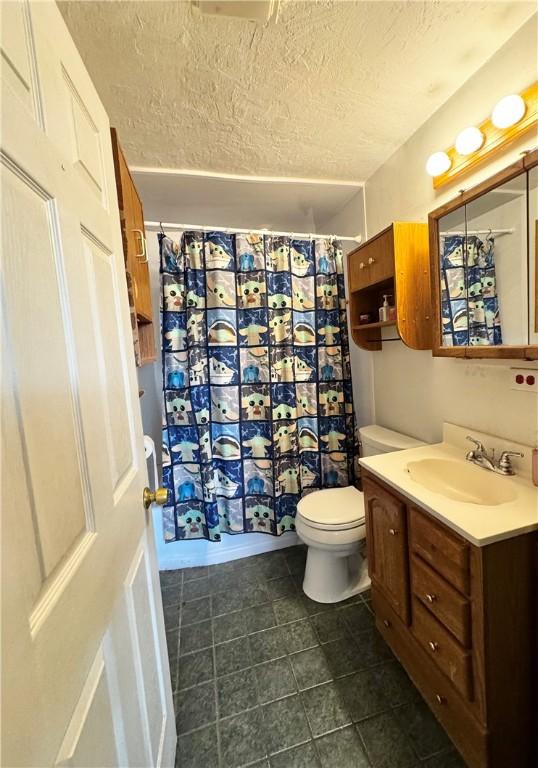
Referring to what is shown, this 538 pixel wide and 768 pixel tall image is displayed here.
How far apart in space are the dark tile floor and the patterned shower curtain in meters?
0.43

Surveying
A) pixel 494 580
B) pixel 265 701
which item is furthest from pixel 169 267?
pixel 265 701

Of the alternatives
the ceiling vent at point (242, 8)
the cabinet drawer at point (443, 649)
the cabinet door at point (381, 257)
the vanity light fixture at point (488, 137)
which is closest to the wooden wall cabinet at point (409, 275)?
the cabinet door at point (381, 257)

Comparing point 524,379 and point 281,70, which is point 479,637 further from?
point 281,70

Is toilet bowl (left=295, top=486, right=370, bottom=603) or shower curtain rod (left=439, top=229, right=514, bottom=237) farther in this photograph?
toilet bowl (left=295, top=486, right=370, bottom=603)

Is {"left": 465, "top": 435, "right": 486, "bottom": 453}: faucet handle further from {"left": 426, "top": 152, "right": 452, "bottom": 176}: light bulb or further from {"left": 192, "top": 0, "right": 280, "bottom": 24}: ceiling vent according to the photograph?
{"left": 192, "top": 0, "right": 280, "bottom": 24}: ceiling vent

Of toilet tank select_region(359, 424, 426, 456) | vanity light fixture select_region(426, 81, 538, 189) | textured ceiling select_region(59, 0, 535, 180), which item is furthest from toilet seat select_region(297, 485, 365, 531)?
textured ceiling select_region(59, 0, 535, 180)

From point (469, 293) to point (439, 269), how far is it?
168 millimetres

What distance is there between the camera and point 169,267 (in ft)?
5.96

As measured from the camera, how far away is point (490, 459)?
1.25m

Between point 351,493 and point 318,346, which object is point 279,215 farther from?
point 351,493

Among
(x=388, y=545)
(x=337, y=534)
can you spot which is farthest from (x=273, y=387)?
(x=388, y=545)

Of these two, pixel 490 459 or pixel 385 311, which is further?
pixel 385 311

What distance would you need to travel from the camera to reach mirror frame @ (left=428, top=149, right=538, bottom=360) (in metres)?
1.01

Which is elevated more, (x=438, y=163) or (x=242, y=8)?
(x=242, y=8)
